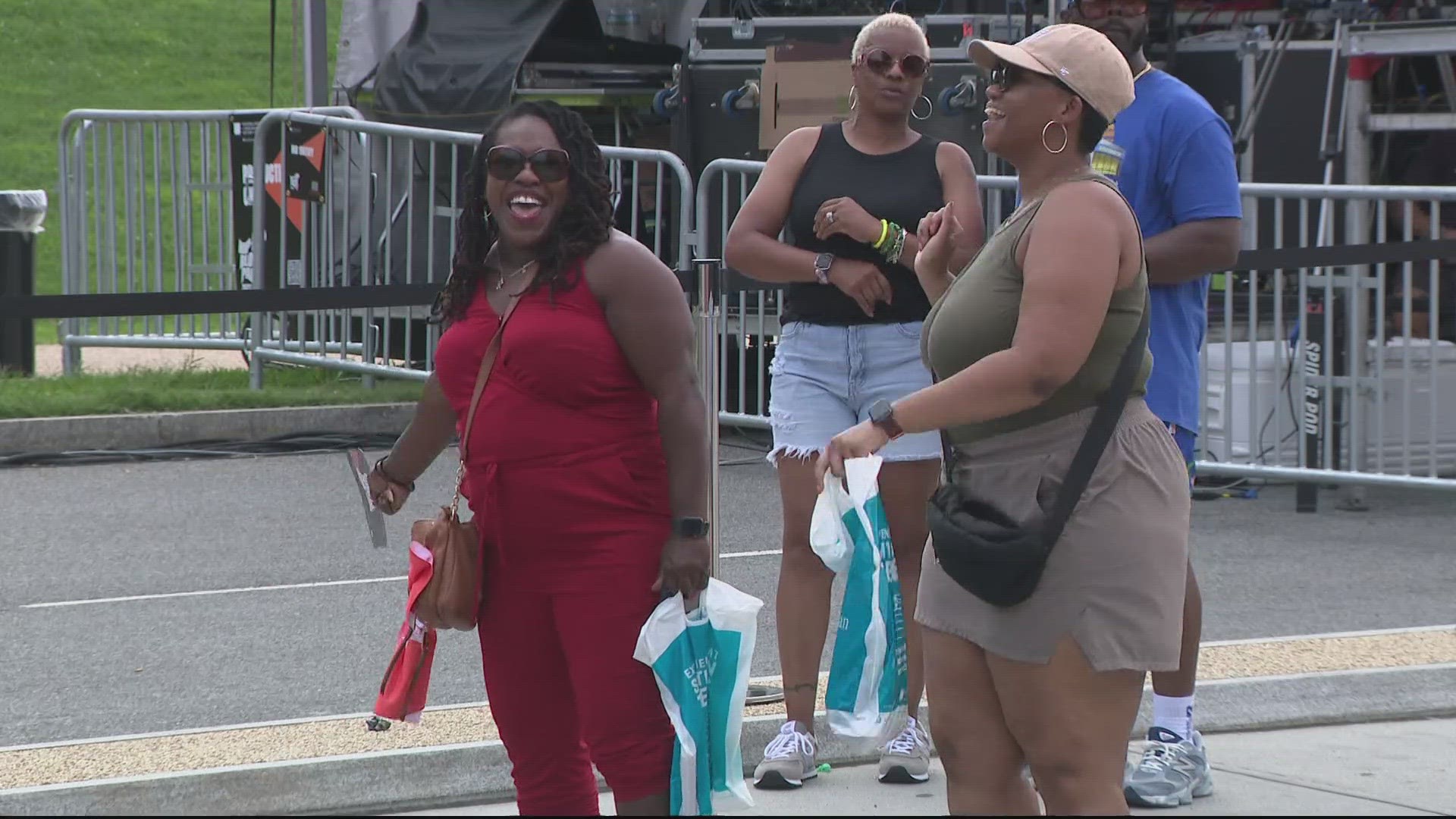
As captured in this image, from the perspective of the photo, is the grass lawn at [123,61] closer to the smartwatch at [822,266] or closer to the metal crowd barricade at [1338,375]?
the metal crowd barricade at [1338,375]

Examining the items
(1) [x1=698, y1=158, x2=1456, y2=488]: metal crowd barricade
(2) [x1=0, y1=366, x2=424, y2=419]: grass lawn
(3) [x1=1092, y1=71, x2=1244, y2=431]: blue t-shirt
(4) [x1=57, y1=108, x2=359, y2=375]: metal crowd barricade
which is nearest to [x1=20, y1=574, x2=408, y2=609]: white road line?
(1) [x1=698, y1=158, x2=1456, y2=488]: metal crowd barricade

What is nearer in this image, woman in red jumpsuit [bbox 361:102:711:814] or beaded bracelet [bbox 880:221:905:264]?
woman in red jumpsuit [bbox 361:102:711:814]

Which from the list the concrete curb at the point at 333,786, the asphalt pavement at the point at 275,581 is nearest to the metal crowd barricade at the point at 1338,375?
the asphalt pavement at the point at 275,581

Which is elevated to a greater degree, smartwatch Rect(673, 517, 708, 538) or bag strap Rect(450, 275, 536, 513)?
bag strap Rect(450, 275, 536, 513)

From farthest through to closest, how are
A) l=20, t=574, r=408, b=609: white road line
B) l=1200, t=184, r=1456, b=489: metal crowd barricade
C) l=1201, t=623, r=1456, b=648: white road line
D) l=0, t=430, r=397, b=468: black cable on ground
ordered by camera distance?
l=0, t=430, r=397, b=468: black cable on ground < l=1200, t=184, r=1456, b=489: metal crowd barricade < l=20, t=574, r=408, b=609: white road line < l=1201, t=623, r=1456, b=648: white road line

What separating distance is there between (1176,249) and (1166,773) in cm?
119

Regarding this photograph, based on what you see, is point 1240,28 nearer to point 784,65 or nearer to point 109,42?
point 784,65

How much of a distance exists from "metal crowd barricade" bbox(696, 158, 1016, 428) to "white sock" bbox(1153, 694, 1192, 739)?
4492 mm

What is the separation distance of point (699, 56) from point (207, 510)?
11.7 feet

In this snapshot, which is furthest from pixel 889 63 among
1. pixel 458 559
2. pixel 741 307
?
pixel 741 307

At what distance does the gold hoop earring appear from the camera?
3.36 meters

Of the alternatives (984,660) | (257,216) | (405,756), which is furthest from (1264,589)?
(257,216)

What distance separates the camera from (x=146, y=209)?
515 inches

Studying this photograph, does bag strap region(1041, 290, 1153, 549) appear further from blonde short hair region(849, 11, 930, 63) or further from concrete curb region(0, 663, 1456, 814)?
concrete curb region(0, 663, 1456, 814)
